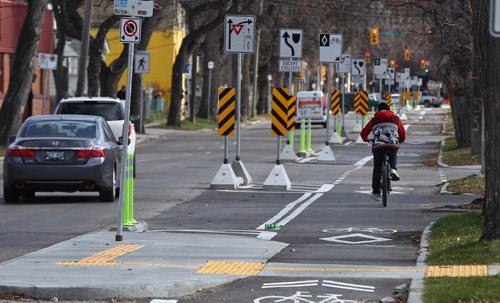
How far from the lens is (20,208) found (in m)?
20.2

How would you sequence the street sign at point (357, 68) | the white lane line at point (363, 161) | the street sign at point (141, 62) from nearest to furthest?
the white lane line at point (363, 161) → the street sign at point (141, 62) → the street sign at point (357, 68)

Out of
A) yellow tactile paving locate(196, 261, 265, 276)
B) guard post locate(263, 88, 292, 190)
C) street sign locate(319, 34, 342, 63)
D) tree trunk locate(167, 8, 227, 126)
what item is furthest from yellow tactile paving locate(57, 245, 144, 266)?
tree trunk locate(167, 8, 227, 126)

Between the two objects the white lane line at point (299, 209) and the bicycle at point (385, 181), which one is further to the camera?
the bicycle at point (385, 181)

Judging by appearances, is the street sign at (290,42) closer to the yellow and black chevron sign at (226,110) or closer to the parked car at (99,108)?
the yellow and black chevron sign at (226,110)

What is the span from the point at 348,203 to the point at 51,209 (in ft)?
17.1

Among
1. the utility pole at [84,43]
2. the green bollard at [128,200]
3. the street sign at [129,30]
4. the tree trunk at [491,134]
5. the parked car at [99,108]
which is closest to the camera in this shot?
the tree trunk at [491,134]

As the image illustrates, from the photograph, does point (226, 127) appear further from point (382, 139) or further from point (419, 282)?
point (419, 282)

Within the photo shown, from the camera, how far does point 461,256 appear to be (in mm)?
12844

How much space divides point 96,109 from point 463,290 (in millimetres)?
18809

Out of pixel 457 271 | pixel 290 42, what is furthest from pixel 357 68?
pixel 457 271

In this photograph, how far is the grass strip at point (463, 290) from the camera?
393 inches

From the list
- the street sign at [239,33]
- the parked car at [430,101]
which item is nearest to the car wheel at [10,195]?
the street sign at [239,33]

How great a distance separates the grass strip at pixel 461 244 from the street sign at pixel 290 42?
11.4 meters

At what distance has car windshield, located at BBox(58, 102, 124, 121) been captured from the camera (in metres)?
28.0
